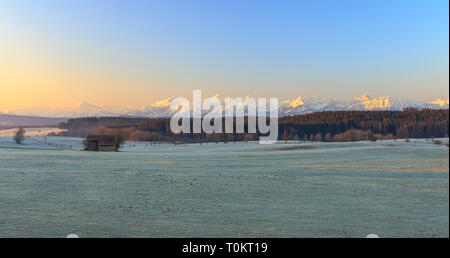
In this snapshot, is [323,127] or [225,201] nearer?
[225,201]

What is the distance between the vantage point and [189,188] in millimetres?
18391

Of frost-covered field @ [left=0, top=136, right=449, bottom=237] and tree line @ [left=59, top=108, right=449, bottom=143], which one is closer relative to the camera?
frost-covered field @ [left=0, top=136, right=449, bottom=237]

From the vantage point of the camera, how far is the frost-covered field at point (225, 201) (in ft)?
38.8

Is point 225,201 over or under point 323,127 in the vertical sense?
under

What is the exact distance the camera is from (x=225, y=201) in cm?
1561

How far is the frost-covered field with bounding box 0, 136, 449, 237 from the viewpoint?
1183 centimetres

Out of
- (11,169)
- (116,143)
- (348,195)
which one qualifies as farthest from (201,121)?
(348,195)

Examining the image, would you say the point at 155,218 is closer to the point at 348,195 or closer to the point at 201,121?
the point at 348,195

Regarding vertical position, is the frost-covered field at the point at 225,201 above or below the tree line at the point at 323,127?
below

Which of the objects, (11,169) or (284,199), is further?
(11,169)

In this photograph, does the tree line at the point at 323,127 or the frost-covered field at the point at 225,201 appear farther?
the tree line at the point at 323,127

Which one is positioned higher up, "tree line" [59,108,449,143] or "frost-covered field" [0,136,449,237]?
"tree line" [59,108,449,143]
